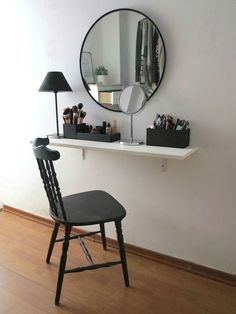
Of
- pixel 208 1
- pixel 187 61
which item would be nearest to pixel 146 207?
pixel 187 61

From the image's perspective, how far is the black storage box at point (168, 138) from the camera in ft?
5.04

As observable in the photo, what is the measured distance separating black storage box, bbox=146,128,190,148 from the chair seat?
0.43 meters

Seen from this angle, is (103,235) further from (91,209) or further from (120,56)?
(120,56)

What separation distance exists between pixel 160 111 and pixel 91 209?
711mm

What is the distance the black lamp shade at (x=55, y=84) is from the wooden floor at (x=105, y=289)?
1138mm

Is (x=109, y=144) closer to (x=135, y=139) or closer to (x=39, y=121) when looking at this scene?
(x=135, y=139)

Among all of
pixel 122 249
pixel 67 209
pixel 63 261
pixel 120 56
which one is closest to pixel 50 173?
pixel 67 209

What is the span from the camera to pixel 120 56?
174cm

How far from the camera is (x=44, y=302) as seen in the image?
1.53 meters

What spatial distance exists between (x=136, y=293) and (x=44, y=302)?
51 cm

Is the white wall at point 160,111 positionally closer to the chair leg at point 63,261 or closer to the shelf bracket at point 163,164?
the shelf bracket at point 163,164

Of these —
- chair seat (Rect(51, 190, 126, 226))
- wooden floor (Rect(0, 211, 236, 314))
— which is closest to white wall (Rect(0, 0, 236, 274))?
wooden floor (Rect(0, 211, 236, 314))

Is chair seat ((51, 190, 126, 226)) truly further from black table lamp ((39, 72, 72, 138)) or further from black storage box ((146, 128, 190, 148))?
black table lamp ((39, 72, 72, 138))

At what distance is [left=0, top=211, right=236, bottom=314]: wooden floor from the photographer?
4.90 feet
